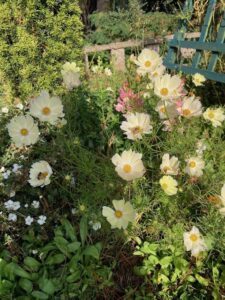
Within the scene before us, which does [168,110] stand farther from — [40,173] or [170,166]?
[40,173]

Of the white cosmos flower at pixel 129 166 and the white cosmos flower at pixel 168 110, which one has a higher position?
the white cosmos flower at pixel 168 110

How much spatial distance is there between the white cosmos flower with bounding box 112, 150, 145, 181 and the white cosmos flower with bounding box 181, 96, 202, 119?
0.38 metres

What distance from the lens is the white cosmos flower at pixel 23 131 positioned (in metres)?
1.65

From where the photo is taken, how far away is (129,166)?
1.53 meters

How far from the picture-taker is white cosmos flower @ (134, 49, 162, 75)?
5.97ft

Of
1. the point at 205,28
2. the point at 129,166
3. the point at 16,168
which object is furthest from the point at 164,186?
the point at 205,28

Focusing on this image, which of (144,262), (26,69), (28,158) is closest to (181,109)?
(144,262)

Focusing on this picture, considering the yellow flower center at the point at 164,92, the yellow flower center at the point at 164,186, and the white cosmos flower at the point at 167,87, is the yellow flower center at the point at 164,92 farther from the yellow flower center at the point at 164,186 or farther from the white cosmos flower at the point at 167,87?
the yellow flower center at the point at 164,186

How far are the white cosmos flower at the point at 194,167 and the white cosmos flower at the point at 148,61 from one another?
448 millimetres

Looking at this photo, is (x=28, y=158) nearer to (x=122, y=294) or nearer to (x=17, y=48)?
(x=122, y=294)

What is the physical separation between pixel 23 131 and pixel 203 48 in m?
2.53

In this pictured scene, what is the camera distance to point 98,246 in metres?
1.78

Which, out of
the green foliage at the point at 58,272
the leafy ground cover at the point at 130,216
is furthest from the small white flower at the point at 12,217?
the green foliage at the point at 58,272

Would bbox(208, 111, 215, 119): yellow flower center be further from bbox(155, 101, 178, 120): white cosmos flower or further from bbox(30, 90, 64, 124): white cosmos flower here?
bbox(30, 90, 64, 124): white cosmos flower
